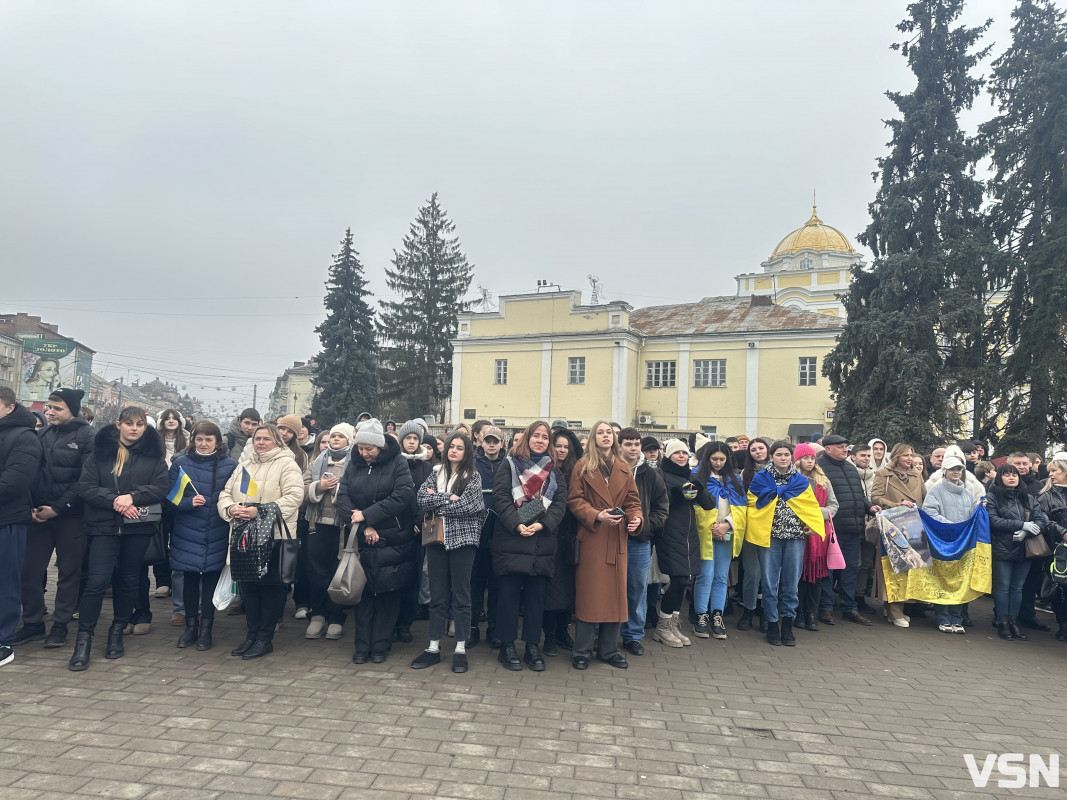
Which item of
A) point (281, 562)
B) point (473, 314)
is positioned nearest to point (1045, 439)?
point (281, 562)

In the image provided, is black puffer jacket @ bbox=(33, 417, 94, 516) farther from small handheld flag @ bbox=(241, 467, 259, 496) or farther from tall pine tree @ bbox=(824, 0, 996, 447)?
tall pine tree @ bbox=(824, 0, 996, 447)

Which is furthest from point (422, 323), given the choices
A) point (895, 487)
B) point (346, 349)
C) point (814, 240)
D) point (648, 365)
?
point (895, 487)

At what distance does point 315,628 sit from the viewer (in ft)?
21.4

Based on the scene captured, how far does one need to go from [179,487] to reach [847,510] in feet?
23.2

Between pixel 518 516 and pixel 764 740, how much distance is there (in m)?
2.44

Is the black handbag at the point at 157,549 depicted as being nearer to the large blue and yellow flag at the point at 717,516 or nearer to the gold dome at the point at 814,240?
the large blue and yellow flag at the point at 717,516

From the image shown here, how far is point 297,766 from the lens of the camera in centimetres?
383

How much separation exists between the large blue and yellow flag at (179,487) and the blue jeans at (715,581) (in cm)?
509

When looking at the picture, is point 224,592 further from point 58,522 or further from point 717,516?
point 717,516

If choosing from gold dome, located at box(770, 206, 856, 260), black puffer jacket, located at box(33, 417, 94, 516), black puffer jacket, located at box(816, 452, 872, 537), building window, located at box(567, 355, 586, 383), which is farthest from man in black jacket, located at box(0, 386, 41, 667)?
gold dome, located at box(770, 206, 856, 260)

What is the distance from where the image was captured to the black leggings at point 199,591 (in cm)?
613

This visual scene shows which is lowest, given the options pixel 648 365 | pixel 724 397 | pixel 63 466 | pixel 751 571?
pixel 751 571

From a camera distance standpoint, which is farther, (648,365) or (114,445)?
(648,365)

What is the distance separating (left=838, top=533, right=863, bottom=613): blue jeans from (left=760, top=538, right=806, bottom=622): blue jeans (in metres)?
1.21
